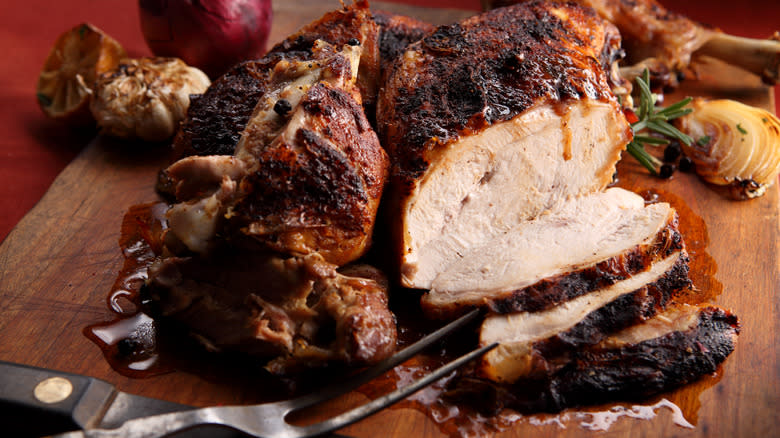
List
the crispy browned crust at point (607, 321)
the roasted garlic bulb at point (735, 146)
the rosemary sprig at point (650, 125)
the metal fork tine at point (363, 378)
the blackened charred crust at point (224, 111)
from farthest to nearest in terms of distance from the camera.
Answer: the rosemary sprig at point (650, 125)
the roasted garlic bulb at point (735, 146)
the blackened charred crust at point (224, 111)
the crispy browned crust at point (607, 321)
the metal fork tine at point (363, 378)

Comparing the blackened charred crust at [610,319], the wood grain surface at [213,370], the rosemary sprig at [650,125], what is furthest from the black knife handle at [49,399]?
the rosemary sprig at [650,125]

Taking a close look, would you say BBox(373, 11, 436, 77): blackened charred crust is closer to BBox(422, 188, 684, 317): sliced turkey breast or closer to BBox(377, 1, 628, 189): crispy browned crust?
BBox(377, 1, 628, 189): crispy browned crust

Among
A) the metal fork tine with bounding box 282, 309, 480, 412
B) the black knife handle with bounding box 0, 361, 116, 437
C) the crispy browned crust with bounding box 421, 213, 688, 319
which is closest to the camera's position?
the black knife handle with bounding box 0, 361, 116, 437

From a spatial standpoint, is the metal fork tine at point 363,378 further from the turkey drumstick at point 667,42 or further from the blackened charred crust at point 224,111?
the turkey drumstick at point 667,42

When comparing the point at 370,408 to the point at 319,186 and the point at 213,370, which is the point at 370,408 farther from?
the point at 319,186

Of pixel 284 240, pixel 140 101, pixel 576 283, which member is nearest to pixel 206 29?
pixel 140 101

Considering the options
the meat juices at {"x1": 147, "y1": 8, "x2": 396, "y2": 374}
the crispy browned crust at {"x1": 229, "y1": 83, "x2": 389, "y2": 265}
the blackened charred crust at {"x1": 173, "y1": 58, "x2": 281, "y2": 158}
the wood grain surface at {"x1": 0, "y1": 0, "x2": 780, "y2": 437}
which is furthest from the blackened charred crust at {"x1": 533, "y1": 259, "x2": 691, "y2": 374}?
the blackened charred crust at {"x1": 173, "y1": 58, "x2": 281, "y2": 158}

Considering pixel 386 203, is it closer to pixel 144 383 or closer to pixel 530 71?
pixel 530 71
